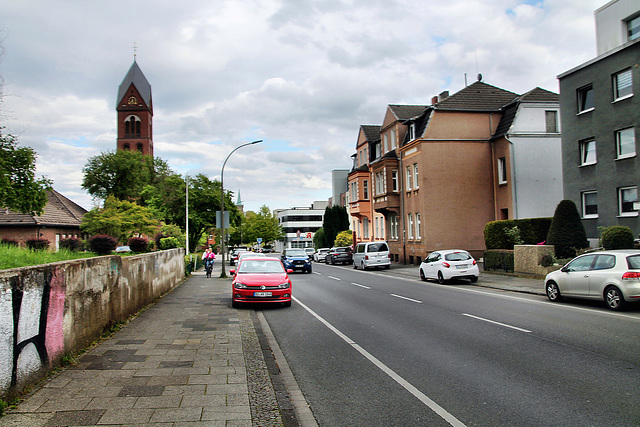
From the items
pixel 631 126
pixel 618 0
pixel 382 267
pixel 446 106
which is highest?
pixel 618 0

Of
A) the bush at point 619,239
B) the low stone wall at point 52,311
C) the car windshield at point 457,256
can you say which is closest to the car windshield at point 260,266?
the low stone wall at point 52,311

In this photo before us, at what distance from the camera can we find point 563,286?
13445mm

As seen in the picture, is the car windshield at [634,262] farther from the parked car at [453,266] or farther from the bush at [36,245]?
the bush at [36,245]

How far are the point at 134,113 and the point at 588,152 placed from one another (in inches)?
2965

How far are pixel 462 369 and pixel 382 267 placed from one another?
27.7m

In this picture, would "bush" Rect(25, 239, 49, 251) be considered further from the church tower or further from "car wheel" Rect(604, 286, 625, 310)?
the church tower

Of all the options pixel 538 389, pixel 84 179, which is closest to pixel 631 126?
pixel 538 389

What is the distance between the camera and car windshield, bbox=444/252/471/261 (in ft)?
69.8

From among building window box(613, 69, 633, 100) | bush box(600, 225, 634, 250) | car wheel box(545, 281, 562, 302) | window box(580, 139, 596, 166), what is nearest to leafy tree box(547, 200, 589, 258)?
bush box(600, 225, 634, 250)

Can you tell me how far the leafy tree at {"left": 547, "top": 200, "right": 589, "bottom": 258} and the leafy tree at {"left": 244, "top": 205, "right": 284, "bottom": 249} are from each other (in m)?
98.0

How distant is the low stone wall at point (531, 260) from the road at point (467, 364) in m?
7.79

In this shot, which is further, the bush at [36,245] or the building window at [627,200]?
the building window at [627,200]

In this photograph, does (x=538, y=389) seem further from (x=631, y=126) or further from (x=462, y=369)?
(x=631, y=126)

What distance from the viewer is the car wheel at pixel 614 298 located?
37.9ft
